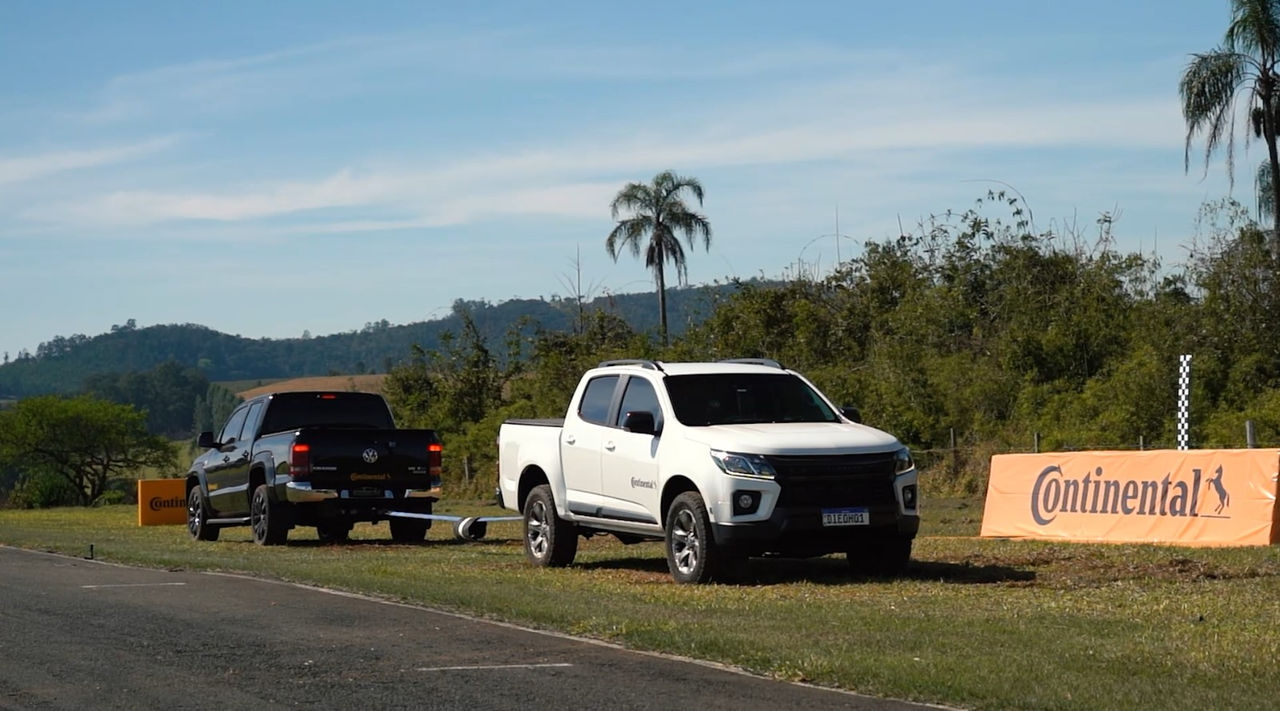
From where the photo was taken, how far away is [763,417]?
1541cm

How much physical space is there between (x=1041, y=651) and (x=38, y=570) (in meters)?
10.8

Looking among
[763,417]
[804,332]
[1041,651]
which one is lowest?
[1041,651]

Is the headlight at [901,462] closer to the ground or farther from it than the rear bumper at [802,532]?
farther from it

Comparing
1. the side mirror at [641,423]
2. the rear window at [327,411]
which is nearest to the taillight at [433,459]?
the rear window at [327,411]

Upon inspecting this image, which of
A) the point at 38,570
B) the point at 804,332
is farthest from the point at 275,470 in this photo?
the point at 804,332

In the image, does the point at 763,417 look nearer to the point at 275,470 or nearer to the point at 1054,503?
the point at 1054,503

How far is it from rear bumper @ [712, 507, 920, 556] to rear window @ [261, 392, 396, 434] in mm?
10086

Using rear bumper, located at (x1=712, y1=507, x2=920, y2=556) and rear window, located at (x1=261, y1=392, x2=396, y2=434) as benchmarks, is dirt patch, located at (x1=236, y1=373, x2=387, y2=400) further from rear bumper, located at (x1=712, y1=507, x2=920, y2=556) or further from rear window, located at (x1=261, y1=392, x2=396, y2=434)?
rear bumper, located at (x1=712, y1=507, x2=920, y2=556)

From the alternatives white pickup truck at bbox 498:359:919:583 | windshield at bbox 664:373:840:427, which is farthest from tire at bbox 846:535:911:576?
windshield at bbox 664:373:840:427

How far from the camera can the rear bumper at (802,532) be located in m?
13.9

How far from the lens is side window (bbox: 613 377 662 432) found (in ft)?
50.3

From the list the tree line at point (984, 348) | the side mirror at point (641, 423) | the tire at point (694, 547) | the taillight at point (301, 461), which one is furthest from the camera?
the tree line at point (984, 348)

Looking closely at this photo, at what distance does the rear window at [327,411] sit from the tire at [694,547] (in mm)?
9254

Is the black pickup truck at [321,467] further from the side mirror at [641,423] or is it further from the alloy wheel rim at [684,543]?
the alloy wheel rim at [684,543]
